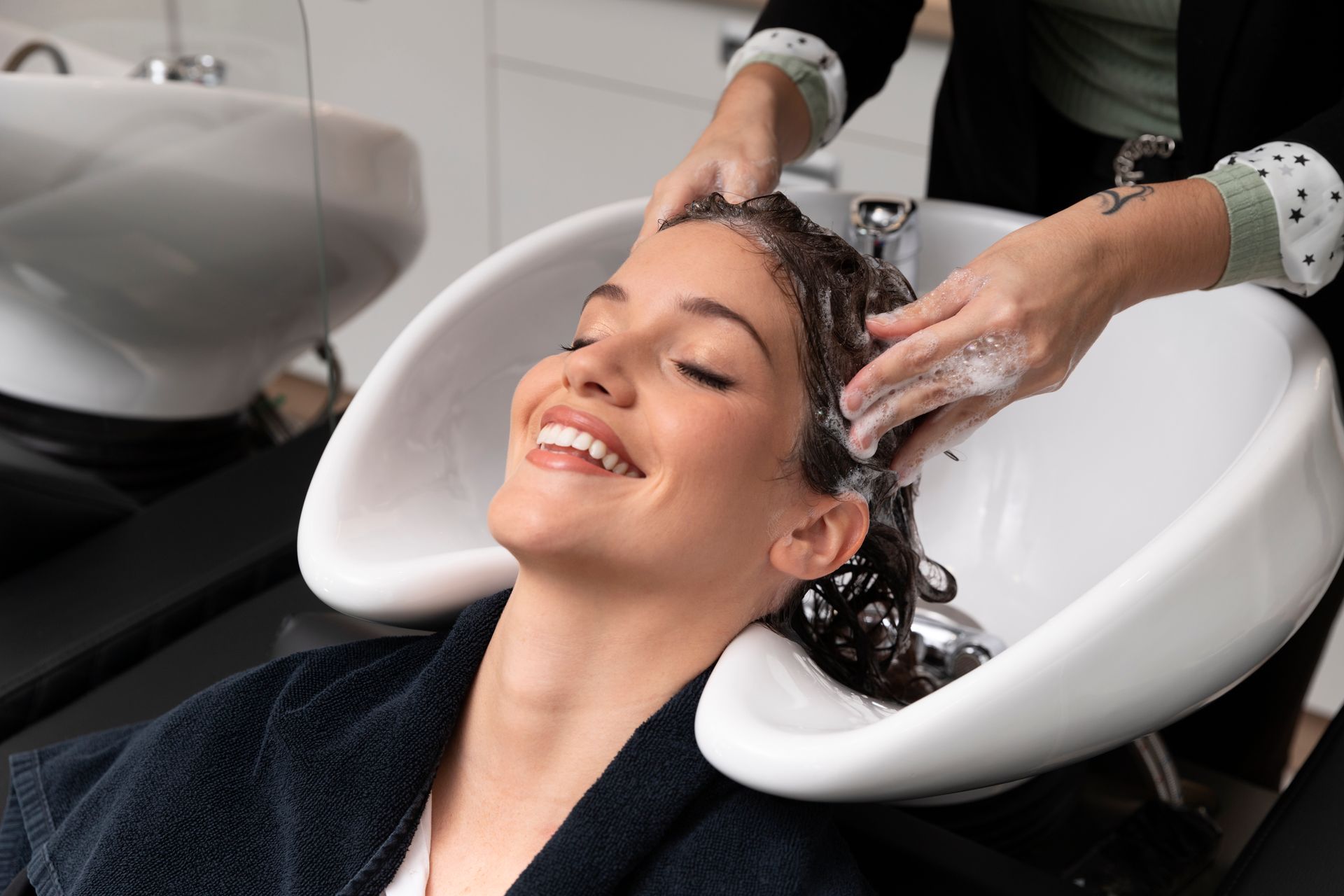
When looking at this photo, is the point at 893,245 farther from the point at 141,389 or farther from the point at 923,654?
the point at 141,389

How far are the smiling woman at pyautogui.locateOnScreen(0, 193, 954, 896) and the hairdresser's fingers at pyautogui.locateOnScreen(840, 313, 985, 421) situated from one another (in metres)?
0.10

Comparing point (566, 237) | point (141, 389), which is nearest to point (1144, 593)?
point (566, 237)

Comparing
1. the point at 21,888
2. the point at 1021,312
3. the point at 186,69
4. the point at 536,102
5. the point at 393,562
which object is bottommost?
the point at 536,102

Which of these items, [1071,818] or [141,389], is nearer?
[1071,818]

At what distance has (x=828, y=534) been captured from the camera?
938mm

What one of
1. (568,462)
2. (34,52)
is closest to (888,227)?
(568,462)

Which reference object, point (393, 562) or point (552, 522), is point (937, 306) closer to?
point (552, 522)

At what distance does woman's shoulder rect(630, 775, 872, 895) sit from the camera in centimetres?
83

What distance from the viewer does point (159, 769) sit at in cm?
100

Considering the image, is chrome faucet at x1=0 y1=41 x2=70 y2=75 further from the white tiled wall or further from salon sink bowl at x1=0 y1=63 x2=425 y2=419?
the white tiled wall

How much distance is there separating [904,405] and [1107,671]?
0.21 m

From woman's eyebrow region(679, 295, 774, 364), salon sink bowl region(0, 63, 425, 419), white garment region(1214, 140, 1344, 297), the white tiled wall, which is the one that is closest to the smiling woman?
woman's eyebrow region(679, 295, 774, 364)

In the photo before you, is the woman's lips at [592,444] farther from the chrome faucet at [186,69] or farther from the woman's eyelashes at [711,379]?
the chrome faucet at [186,69]

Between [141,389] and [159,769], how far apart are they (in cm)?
→ 76
